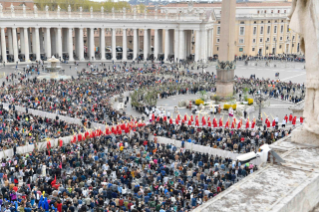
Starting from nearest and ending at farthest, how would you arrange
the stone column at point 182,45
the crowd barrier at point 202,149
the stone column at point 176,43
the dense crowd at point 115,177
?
the dense crowd at point 115,177, the crowd barrier at point 202,149, the stone column at point 182,45, the stone column at point 176,43

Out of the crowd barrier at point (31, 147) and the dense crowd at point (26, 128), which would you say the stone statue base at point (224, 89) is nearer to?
the dense crowd at point (26, 128)

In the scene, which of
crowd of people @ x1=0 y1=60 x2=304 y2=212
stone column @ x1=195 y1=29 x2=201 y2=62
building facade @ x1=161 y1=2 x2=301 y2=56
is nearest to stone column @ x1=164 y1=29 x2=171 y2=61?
stone column @ x1=195 y1=29 x2=201 y2=62

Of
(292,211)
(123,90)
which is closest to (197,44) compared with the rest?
(123,90)

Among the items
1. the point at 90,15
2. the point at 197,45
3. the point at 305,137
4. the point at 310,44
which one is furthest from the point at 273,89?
the point at 90,15

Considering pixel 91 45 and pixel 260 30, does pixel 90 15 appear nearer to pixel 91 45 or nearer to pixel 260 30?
pixel 91 45

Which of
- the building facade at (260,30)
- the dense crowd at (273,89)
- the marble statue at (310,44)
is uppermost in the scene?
the building facade at (260,30)

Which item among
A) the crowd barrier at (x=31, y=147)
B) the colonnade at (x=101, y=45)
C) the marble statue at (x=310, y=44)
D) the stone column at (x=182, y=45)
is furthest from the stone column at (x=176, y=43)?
the marble statue at (x=310, y=44)
